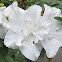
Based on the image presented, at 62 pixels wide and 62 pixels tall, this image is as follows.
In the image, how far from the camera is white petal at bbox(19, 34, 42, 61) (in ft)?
1.31

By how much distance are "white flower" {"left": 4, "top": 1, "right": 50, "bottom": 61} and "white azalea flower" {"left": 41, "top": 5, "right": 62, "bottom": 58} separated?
1.1 inches

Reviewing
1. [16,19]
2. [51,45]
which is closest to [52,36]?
[51,45]

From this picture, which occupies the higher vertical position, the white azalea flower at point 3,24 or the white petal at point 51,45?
the white azalea flower at point 3,24

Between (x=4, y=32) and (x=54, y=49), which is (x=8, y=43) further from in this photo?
(x=54, y=49)

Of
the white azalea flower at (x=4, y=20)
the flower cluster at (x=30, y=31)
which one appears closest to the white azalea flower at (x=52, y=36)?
the flower cluster at (x=30, y=31)

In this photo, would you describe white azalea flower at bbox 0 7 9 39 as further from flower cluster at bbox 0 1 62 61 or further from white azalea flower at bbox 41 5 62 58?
white azalea flower at bbox 41 5 62 58

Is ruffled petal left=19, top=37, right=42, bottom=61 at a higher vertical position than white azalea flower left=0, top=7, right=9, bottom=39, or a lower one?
lower

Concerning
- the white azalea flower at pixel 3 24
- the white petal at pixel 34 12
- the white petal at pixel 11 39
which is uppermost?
the white petal at pixel 34 12

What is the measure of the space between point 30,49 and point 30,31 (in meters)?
0.07

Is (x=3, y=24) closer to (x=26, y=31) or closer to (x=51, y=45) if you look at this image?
(x=26, y=31)

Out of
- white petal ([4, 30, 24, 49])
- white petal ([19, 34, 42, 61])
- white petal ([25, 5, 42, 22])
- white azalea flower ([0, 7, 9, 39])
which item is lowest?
white petal ([19, 34, 42, 61])

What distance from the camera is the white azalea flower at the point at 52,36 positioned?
16.3 inches

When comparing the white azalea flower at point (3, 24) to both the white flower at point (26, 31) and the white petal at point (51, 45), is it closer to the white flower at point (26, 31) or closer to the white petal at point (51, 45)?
the white flower at point (26, 31)

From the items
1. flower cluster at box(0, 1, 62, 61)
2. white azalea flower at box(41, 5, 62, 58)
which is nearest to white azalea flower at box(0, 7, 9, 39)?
flower cluster at box(0, 1, 62, 61)
